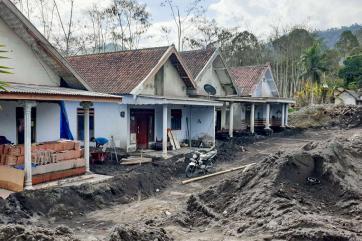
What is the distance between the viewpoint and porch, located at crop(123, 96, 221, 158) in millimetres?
16844

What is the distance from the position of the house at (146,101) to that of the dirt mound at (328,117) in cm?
1552

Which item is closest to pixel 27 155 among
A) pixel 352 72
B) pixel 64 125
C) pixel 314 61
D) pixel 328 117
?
pixel 64 125

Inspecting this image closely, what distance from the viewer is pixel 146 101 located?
16312 millimetres

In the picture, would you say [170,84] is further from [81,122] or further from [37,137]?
[37,137]

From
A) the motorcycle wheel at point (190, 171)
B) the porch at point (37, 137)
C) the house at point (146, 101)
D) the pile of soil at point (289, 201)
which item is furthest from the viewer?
the house at point (146, 101)

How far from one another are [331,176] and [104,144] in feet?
33.2

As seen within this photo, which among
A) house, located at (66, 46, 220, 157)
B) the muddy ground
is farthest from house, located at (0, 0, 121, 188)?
house, located at (66, 46, 220, 157)

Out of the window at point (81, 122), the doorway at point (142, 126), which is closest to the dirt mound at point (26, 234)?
the doorway at point (142, 126)

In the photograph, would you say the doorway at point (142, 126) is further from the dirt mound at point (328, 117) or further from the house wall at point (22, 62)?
the dirt mound at point (328, 117)

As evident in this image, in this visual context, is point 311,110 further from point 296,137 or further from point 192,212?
point 192,212

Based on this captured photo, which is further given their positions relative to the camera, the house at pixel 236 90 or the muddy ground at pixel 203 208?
the house at pixel 236 90

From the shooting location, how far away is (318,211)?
8.76 metres

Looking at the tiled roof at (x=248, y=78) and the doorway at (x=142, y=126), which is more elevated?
the tiled roof at (x=248, y=78)

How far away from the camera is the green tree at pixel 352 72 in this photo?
47125mm
